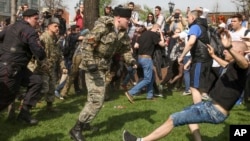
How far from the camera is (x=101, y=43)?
6566 mm

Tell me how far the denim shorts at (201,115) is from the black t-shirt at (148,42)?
5607 mm

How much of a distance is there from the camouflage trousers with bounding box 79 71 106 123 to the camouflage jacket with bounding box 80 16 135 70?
168 millimetres

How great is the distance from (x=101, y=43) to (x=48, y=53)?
260 centimetres

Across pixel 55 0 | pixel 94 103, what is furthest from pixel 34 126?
pixel 55 0

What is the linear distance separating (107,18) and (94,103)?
1.43 m

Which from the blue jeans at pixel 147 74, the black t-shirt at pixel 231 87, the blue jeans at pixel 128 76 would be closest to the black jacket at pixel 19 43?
the black t-shirt at pixel 231 87

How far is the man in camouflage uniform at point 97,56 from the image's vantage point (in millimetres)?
6426

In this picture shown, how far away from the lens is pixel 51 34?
8766 mm

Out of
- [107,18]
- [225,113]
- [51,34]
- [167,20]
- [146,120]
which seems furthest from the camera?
[167,20]

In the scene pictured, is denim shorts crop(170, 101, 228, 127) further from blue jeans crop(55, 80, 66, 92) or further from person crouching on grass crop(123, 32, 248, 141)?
blue jeans crop(55, 80, 66, 92)

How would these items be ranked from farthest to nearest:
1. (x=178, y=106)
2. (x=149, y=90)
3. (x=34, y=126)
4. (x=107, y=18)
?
(x=149, y=90) → (x=178, y=106) → (x=34, y=126) → (x=107, y=18)

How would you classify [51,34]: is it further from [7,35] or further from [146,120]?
[146,120]

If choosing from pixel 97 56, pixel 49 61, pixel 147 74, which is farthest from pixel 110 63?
pixel 147 74

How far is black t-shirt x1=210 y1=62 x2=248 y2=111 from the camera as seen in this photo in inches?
204
